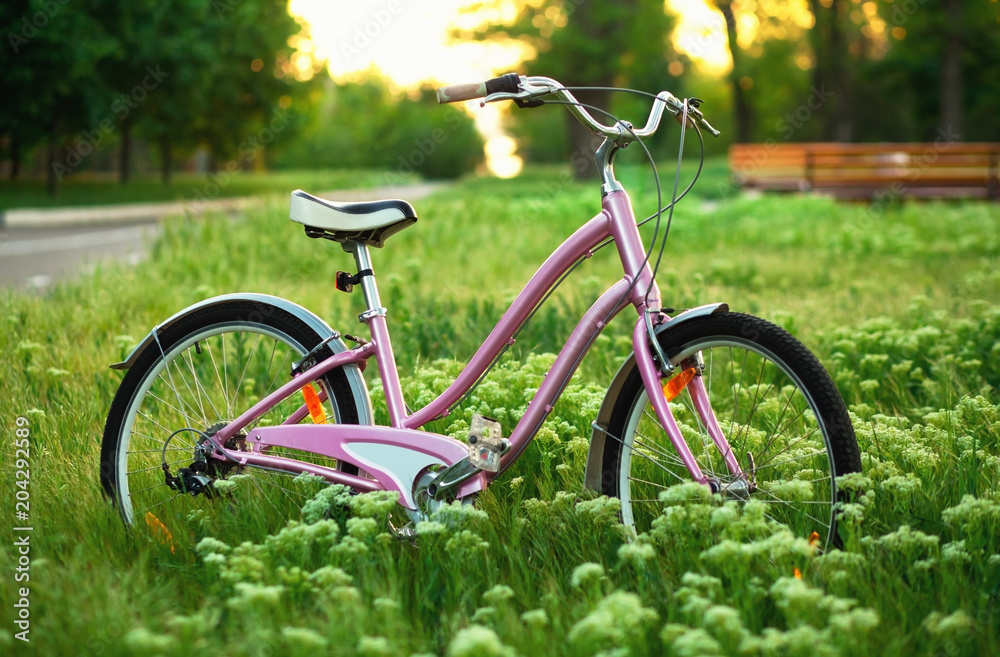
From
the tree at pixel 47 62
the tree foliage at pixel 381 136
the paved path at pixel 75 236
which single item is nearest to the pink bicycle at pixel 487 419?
the paved path at pixel 75 236

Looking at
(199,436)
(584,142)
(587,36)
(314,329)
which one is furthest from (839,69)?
(199,436)

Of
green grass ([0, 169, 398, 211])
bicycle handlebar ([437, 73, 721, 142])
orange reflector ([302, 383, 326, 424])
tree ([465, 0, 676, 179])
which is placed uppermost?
tree ([465, 0, 676, 179])

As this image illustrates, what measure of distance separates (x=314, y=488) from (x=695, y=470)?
118 cm

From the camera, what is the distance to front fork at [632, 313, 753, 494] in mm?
2303

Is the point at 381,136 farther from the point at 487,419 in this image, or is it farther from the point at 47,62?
the point at 487,419

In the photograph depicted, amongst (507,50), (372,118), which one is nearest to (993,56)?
(507,50)

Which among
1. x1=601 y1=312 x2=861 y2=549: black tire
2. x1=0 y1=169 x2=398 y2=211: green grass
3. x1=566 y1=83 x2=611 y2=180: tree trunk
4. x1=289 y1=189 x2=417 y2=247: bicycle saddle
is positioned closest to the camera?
x1=601 y1=312 x2=861 y2=549: black tire

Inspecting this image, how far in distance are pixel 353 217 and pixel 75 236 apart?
12063mm

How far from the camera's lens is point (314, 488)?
2748mm

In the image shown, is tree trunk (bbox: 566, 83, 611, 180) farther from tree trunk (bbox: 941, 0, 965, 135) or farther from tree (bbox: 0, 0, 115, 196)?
tree trunk (bbox: 941, 0, 965, 135)

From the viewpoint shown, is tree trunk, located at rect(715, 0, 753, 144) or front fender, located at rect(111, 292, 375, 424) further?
tree trunk, located at rect(715, 0, 753, 144)

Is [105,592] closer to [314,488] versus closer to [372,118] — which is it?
[314,488]

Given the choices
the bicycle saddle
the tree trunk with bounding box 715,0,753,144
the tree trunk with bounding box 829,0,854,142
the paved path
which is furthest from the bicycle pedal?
the tree trunk with bounding box 829,0,854,142

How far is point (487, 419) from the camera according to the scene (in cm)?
249
